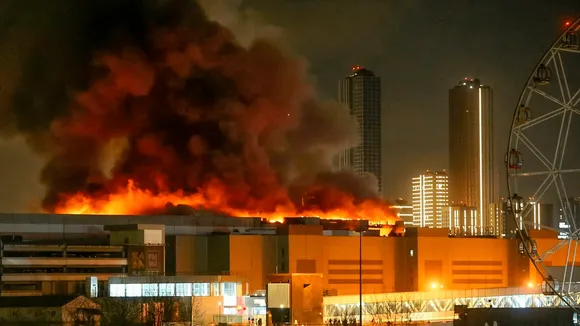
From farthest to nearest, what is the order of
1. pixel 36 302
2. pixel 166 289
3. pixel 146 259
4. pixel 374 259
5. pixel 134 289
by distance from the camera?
pixel 374 259 → pixel 146 259 → pixel 134 289 → pixel 166 289 → pixel 36 302

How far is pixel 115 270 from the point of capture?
106m

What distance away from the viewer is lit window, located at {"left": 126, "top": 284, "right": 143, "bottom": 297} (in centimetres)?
9462

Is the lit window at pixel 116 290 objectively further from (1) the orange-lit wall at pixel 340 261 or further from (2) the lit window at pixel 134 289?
(1) the orange-lit wall at pixel 340 261

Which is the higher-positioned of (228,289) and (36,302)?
(228,289)

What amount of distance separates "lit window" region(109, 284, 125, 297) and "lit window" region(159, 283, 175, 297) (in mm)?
2625

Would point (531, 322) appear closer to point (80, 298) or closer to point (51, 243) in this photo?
point (80, 298)

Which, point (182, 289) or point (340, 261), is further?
point (340, 261)

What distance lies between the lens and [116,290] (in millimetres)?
95062

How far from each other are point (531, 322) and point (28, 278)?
47179 mm

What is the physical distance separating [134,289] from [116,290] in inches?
46.6

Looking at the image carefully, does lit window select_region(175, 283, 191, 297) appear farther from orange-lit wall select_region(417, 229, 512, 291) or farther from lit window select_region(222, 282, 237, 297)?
orange-lit wall select_region(417, 229, 512, 291)

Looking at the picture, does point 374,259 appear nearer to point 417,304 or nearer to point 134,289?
point 417,304

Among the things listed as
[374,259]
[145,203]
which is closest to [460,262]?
[374,259]

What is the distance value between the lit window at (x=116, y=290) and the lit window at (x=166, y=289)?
262 centimetres
